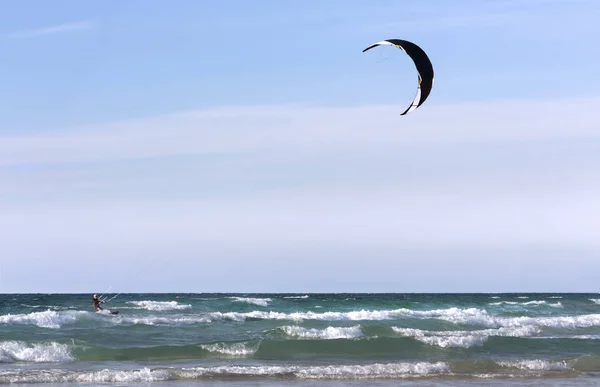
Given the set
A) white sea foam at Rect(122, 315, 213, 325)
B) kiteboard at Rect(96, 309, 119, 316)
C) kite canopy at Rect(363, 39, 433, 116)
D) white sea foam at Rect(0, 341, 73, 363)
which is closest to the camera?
kite canopy at Rect(363, 39, 433, 116)

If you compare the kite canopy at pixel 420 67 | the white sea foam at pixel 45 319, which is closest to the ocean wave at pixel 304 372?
the kite canopy at pixel 420 67

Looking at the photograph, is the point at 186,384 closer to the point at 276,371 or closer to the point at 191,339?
the point at 276,371

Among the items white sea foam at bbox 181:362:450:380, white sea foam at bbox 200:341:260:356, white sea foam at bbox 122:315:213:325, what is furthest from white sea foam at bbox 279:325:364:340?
white sea foam at bbox 181:362:450:380

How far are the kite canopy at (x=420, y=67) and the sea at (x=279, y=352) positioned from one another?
5.02 metres

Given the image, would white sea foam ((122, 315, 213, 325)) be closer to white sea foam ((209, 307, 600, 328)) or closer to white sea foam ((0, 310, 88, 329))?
white sea foam ((209, 307, 600, 328))

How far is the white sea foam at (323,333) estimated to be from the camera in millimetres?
25422

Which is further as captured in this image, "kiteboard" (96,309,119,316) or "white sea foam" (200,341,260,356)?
"kiteboard" (96,309,119,316)

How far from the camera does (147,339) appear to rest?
24750 millimetres

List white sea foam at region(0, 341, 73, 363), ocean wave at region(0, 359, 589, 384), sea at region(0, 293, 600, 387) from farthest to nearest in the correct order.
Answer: white sea foam at region(0, 341, 73, 363) < sea at region(0, 293, 600, 387) < ocean wave at region(0, 359, 589, 384)

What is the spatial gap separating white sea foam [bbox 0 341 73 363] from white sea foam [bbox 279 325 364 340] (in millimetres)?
6472

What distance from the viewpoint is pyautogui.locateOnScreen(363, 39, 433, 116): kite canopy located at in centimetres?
1603

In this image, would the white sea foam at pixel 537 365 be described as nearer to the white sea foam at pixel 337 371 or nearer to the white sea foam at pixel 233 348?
the white sea foam at pixel 337 371

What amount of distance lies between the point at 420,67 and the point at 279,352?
838 cm

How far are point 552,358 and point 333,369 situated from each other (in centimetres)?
579
